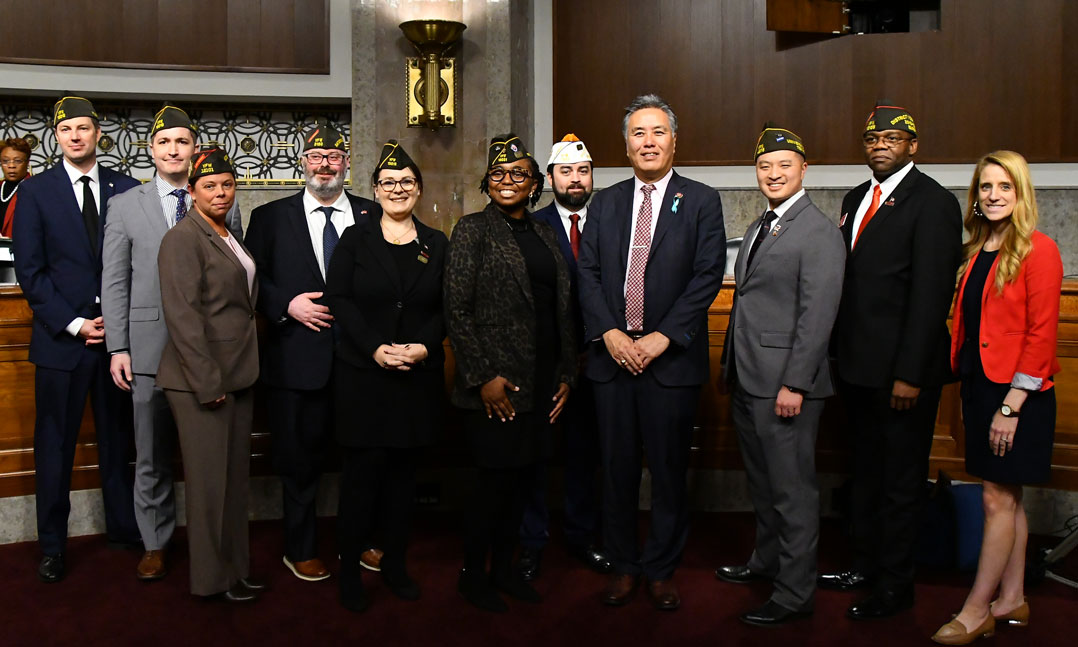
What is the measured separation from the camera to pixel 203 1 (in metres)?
6.10

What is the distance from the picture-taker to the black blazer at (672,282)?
10.1ft

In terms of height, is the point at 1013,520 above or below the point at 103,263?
below

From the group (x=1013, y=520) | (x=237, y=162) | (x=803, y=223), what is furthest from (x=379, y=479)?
(x=237, y=162)

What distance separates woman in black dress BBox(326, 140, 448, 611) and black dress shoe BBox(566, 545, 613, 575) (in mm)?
869

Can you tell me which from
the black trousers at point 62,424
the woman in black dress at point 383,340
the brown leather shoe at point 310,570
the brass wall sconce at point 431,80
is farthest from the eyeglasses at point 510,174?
the brass wall sconce at point 431,80

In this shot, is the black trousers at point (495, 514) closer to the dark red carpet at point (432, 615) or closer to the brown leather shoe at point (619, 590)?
the dark red carpet at point (432, 615)

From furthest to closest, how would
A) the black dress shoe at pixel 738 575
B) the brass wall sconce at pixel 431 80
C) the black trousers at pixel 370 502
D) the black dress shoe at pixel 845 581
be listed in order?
the brass wall sconce at pixel 431 80 → the black dress shoe at pixel 738 575 → the black dress shoe at pixel 845 581 → the black trousers at pixel 370 502

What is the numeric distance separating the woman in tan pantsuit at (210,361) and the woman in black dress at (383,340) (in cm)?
34

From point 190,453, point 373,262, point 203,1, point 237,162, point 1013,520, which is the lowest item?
point 1013,520

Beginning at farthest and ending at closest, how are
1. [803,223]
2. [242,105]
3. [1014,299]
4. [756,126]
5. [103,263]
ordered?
[242,105], [756,126], [103,263], [803,223], [1014,299]

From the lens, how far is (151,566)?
11.1 ft

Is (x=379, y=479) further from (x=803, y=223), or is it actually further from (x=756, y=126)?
(x=756, y=126)

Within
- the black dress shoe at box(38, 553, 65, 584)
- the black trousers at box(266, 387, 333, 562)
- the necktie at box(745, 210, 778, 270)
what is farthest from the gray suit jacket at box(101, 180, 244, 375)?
the necktie at box(745, 210, 778, 270)

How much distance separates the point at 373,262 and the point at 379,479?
0.74 meters
